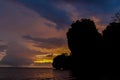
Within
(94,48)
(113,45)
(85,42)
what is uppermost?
(85,42)

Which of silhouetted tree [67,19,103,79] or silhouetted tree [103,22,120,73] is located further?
silhouetted tree [67,19,103,79]

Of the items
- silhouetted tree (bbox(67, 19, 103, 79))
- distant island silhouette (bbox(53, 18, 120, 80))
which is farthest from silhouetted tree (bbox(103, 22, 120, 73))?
silhouetted tree (bbox(67, 19, 103, 79))

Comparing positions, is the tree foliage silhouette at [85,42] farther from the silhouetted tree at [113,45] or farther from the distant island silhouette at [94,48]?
the silhouetted tree at [113,45]

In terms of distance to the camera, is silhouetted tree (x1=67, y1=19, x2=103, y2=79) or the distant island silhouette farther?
silhouetted tree (x1=67, y1=19, x2=103, y2=79)

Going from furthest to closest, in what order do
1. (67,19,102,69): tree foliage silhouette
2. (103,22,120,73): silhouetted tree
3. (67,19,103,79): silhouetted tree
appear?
(67,19,102,69): tree foliage silhouette < (67,19,103,79): silhouetted tree < (103,22,120,73): silhouetted tree

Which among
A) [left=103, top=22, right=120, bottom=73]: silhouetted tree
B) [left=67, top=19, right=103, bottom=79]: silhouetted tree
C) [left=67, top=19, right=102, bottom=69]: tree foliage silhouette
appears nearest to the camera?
[left=103, top=22, right=120, bottom=73]: silhouetted tree

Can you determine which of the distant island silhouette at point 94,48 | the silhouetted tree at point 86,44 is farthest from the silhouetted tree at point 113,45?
the silhouetted tree at point 86,44

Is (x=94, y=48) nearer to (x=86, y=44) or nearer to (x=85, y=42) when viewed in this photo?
(x=86, y=44)

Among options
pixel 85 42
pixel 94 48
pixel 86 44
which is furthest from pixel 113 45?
pixel 85 42

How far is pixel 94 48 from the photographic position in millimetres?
135375

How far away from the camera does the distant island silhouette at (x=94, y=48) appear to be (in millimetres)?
115000

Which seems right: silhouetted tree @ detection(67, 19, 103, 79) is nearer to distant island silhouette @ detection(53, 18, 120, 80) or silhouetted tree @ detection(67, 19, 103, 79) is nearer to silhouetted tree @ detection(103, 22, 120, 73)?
distant island silhouette @ detection(53, 18, 120, 80)

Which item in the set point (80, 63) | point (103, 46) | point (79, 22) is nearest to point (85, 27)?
point (79, 22)

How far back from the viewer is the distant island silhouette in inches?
4528
